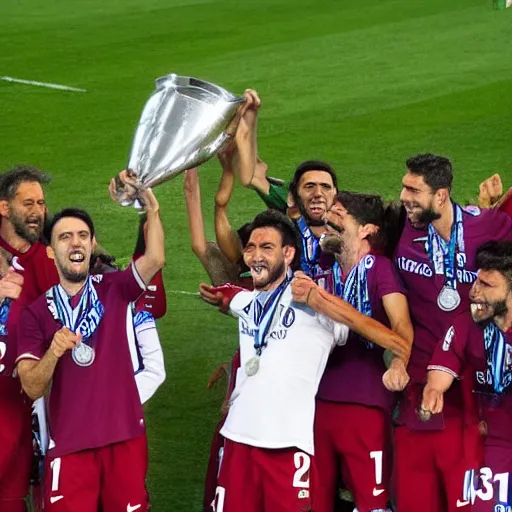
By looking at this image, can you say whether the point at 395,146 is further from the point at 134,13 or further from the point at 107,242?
the point at 134,13

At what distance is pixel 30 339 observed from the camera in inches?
252

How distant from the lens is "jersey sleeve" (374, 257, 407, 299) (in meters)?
6.60

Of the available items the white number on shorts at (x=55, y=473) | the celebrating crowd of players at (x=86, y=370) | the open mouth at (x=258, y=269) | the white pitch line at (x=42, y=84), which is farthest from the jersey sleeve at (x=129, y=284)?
the white pitch line at (x=42, y=84)

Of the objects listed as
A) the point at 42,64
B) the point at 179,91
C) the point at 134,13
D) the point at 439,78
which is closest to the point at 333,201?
the point at 179,91

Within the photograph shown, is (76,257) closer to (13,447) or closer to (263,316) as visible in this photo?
(263,316)

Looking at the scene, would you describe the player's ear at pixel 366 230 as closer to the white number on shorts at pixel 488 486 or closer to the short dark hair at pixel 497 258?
the short dark hair at pixel 497 258

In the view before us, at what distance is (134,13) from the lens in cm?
1988

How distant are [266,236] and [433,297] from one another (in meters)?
0.79

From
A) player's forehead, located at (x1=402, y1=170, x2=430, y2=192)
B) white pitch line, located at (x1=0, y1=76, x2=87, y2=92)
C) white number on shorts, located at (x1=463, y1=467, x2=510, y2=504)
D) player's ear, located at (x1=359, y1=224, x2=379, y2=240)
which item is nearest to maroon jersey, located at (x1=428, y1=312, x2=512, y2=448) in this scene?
white number on shorts, located at (x1=463, y1=467, x2=510, y2=504)

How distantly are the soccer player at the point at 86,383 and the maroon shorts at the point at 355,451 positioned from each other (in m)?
0.78

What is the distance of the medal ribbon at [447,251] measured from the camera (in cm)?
682

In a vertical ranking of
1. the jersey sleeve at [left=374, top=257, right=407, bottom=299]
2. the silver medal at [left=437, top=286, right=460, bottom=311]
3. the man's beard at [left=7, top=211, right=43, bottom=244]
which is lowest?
Result: the silver medal at [left=437, top=286, right=460, bottom=311]

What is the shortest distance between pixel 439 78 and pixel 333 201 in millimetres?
8472

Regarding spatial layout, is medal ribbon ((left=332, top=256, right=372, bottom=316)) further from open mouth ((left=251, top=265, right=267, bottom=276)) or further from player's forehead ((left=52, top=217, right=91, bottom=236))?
player's forehead ((left=52, top=217, right=91, bottom=236))
